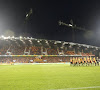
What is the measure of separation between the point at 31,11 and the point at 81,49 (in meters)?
36.3

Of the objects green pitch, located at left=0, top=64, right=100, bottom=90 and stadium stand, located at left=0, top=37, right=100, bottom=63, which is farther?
stadium stand, located at left=0, top=37, right=100, bottom=63

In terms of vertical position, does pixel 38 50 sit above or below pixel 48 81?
above

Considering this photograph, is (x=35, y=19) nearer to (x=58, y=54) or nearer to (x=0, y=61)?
(x=58, y=54)

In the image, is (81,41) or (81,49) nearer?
(81,49)

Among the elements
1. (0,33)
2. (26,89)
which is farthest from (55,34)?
(26,89)

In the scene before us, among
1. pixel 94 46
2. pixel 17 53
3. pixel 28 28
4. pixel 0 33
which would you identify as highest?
pixel 28 28

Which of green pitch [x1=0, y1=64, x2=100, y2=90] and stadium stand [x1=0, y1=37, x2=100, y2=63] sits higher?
stadium stand [x1=0, y1=37, x2=100, y2=63]

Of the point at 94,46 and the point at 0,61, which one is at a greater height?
the point at 94,46

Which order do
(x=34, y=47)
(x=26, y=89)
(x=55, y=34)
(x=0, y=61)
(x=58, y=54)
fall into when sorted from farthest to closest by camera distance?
1. (x=55, y=34)
2. (x=34, y=47)
3. (x=58, y=54)
4. (x=0, y=61)
5. (x=26, y=89)

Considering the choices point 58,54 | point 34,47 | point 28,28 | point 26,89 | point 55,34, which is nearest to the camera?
point 26,89

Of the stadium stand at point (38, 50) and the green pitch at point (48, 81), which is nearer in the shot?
the green pitch at point (48, 81)

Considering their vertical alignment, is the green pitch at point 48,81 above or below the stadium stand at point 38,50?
below

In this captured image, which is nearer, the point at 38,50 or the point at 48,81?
Answer: the point at 48,81

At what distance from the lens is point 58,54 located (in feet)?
188
